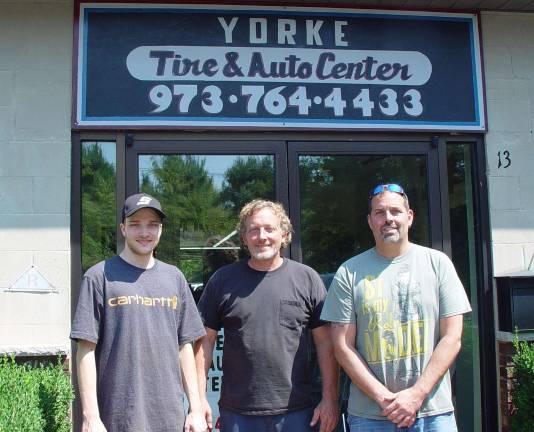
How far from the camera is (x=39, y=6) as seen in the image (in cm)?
409

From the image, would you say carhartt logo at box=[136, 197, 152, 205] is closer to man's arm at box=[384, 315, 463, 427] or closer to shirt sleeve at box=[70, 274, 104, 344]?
shirt sleeve at box=[70, 274, 104, 344]

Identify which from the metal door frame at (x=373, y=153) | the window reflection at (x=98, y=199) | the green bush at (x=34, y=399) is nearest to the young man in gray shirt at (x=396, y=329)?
the metal door frame at (x=373, y=153)

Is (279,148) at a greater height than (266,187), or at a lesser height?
greater

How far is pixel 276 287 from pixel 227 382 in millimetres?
533

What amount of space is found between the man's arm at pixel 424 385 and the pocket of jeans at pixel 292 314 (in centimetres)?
57

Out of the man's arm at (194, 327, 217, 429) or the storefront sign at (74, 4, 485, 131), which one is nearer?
the man's arm at (194, 327, 217, 429)

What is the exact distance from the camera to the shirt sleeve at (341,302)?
2.83 metres

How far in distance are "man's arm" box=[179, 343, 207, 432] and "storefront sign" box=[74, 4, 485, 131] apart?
1.80 m

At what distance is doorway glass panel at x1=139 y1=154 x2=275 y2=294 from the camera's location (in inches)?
164

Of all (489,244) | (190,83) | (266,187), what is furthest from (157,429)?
(489,244)

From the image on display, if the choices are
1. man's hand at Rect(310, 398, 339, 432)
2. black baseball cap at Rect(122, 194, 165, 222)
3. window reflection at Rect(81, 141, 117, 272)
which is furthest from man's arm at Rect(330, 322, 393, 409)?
window reflection at Rect(81, 141, 117, 272)

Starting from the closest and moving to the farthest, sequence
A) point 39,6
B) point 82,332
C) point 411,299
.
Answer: point 82,332 → point 411,299 → point 39,6

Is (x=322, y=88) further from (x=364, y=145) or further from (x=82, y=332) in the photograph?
(x=82, y=332)

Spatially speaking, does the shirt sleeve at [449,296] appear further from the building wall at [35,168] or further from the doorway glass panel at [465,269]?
the building wall at [35,168]
